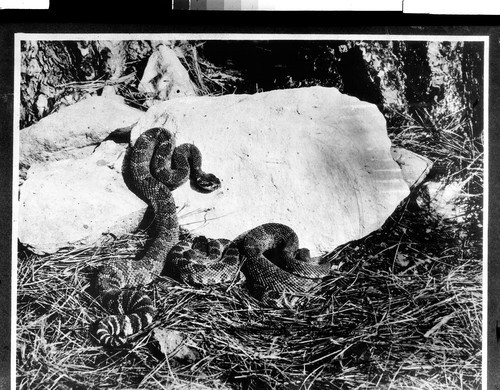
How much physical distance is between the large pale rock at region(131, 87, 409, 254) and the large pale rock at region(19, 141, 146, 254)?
0.32 m

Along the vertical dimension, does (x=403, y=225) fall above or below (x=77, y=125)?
below

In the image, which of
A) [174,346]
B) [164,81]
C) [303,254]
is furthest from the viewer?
[164,81]

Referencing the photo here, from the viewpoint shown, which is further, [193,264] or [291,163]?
[291,163]

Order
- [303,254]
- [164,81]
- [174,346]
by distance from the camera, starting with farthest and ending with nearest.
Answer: [164,81] → [303,254] → [174,346]

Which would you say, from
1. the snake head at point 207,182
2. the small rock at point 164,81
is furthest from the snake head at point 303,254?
the small rock at point 164,81

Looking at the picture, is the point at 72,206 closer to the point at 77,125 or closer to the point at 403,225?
the point at 77,125

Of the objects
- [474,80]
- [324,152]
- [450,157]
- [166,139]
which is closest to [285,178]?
[324,152]

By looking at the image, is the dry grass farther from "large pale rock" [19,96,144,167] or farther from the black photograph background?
"large pale rock" [19,96,144,167]

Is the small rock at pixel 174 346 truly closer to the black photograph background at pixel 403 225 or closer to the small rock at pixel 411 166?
the black photograph background at pixel 403 225

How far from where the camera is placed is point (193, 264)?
334 cm

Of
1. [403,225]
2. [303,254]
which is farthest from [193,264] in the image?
[403,225]

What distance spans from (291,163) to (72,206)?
1.37m

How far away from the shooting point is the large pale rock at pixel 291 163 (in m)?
3.44

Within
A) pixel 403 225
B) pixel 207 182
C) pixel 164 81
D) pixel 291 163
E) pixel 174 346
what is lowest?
pixel 174 346
